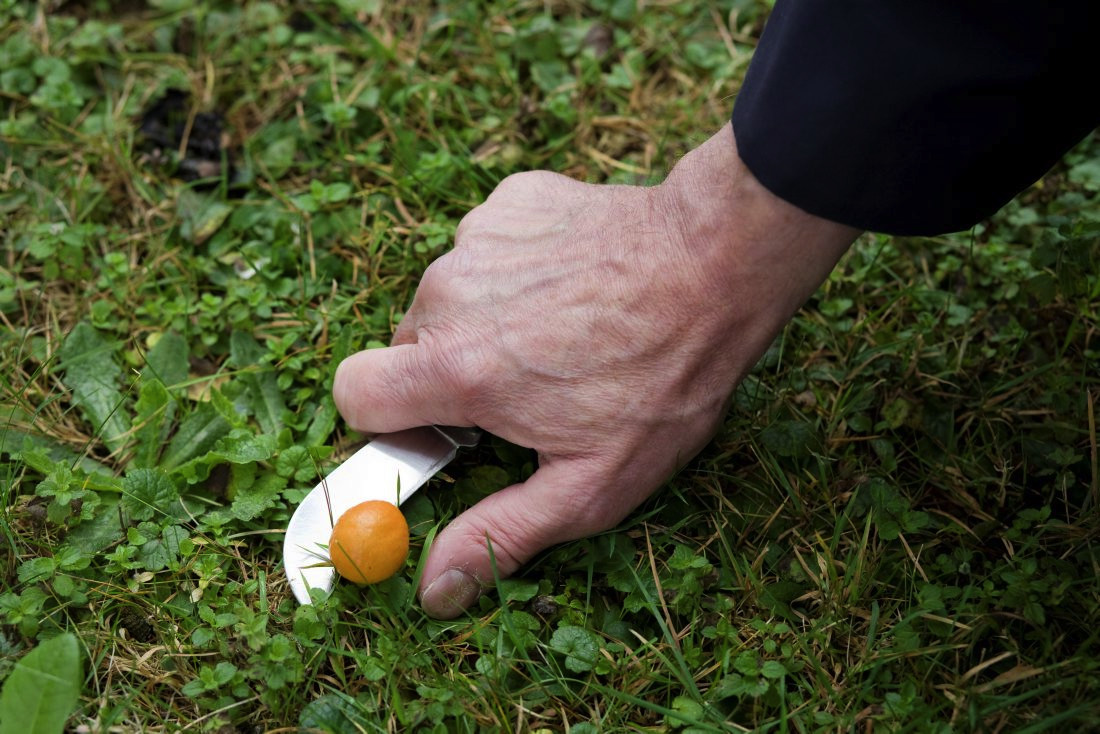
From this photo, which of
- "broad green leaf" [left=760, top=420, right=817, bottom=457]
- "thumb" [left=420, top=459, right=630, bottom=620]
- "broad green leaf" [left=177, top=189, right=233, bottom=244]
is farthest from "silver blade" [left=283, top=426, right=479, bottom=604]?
"broad green leaf" [left=177, top=189, right=233, bottom=244]

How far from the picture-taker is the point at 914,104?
174 cm

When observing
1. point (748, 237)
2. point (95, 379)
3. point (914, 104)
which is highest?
point (914, 104)

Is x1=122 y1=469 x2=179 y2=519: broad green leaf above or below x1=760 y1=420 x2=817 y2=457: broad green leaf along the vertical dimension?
above

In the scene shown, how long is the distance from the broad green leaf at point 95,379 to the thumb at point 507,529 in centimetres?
115

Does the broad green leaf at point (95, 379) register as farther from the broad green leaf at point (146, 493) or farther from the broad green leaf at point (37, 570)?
the broad green leaf at point (37, 570)

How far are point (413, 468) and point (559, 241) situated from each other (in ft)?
2.43

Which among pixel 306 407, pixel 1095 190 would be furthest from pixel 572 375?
pixel 1095 190

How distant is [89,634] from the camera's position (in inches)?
88.4

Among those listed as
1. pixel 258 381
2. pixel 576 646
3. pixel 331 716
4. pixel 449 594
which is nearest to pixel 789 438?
pixel 576 646

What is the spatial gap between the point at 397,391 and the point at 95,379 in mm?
1096

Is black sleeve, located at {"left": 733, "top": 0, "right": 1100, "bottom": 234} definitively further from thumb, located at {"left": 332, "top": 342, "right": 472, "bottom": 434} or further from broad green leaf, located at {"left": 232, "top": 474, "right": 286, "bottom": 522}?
broad green leaf, located at {"left": 232, "top": 474, "right": 286, "bottom": 522}

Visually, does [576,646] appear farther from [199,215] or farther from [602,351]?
[199,215]

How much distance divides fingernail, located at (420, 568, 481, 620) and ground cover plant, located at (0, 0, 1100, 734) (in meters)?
0.06

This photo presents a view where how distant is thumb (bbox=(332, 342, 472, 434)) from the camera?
7.66ft
